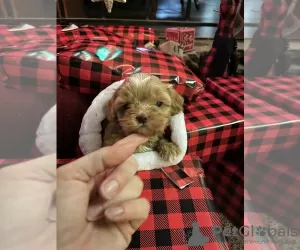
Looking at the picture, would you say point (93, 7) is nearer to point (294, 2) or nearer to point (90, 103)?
point (90, 103)

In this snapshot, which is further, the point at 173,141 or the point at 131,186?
the point at 173,141

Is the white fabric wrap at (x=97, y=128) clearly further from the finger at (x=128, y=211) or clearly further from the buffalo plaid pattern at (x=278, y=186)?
the finger at (x=128, y=211)

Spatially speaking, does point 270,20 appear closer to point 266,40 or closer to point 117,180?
point 266,40

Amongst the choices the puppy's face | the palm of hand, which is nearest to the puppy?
the puppy's face

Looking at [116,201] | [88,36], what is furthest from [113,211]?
[88,36]

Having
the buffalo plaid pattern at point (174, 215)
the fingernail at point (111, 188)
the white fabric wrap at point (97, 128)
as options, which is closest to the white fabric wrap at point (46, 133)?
the fingernail at point (111, 188)

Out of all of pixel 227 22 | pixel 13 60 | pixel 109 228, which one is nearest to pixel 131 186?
pixel 109 228

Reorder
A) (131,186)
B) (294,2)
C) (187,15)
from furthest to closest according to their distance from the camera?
1. (187,15)
2. (294,2)
3. (131,186)

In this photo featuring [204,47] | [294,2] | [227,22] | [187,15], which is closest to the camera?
[294,2]
